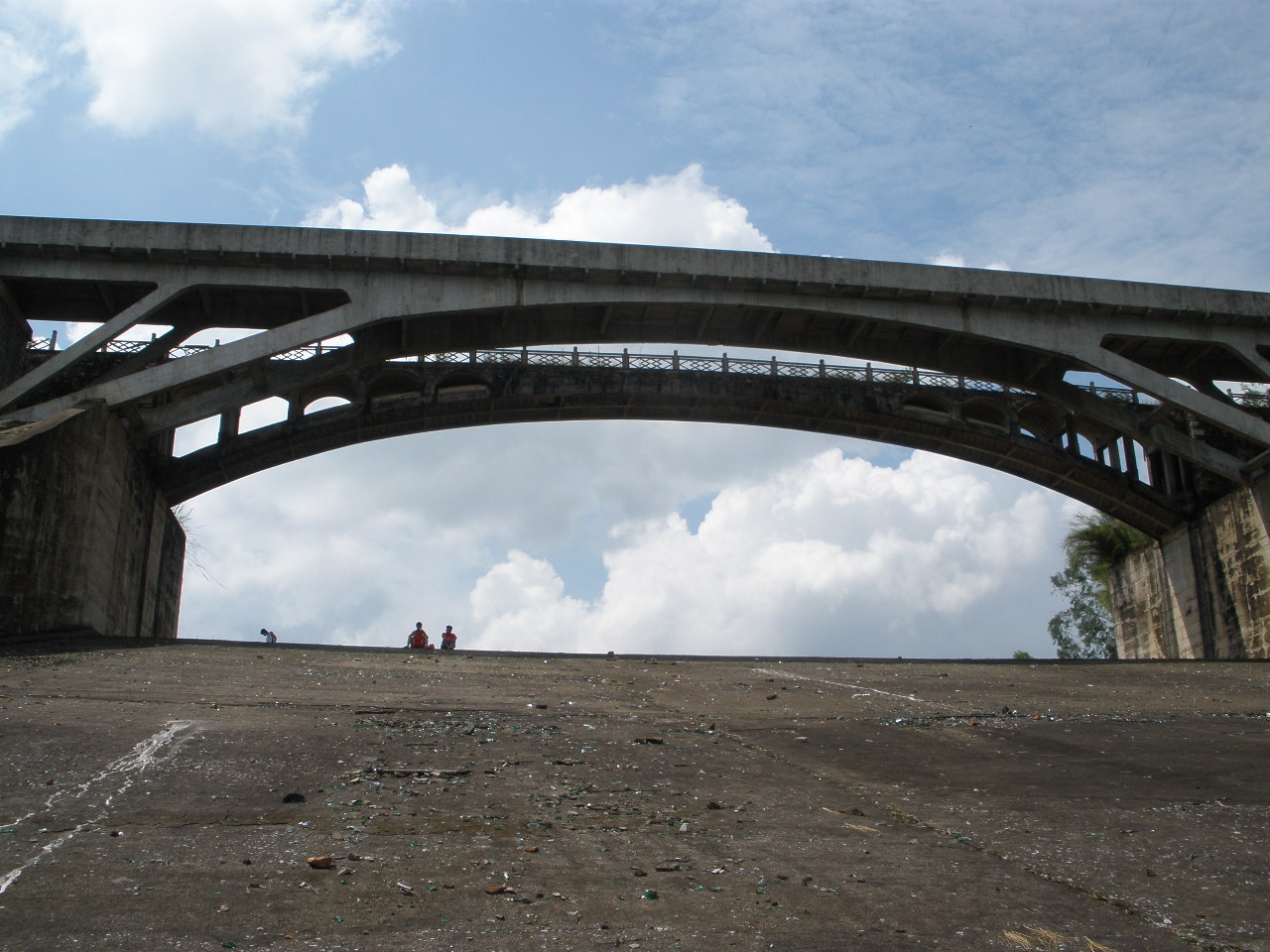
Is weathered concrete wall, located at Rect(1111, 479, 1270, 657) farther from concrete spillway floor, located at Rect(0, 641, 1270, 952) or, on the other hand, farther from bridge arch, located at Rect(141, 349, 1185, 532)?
concrete spillway floor, located at Rect(0, 641, 1270, 952)

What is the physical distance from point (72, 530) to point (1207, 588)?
28743 mm

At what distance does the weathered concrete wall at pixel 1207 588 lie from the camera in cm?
2908

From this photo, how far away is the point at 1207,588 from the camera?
31766 millimetres

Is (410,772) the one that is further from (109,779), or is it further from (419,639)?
(419,639)

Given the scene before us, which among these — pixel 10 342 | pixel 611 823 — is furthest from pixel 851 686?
pixel 10 342

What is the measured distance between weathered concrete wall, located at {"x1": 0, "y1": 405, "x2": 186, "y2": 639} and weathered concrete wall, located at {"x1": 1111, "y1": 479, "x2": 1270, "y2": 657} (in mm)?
27237

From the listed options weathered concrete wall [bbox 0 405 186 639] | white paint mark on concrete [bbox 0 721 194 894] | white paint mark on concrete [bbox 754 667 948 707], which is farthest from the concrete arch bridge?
white paint mark on concrete [bbox 0 721 194 894]

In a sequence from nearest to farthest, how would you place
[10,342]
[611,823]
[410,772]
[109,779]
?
[611,823]
[109,779]
[410,772]
[10,342]

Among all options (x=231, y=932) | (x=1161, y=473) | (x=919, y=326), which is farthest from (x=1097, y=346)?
(x=231, y=932)

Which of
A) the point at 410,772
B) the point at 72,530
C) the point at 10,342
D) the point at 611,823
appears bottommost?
the point at 611,823

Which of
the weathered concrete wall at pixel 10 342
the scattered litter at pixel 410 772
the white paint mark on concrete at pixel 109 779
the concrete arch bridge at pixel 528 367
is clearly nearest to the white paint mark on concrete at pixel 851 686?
the scattered litter at pixel 410 772

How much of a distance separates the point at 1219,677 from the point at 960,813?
13752 millimetres

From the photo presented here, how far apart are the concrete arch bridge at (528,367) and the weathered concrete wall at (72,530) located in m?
0.06

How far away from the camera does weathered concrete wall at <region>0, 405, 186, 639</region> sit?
1966 centimetres
